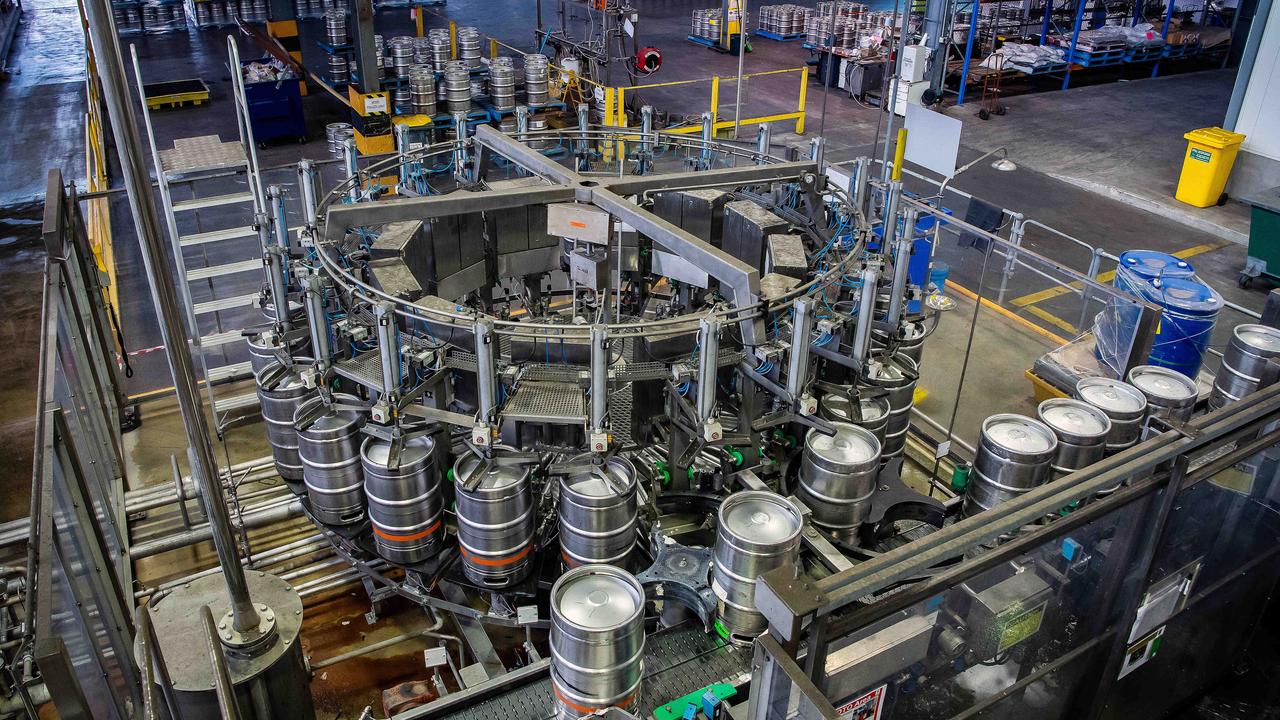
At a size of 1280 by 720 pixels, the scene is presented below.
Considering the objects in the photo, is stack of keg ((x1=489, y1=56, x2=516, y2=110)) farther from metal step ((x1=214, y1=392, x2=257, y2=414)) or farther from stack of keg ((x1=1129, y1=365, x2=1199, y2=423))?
stack of keg ((x1=1129, y1=365, x2=1199, y2=423))

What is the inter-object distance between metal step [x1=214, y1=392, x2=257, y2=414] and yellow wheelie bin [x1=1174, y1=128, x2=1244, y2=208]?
572 inches

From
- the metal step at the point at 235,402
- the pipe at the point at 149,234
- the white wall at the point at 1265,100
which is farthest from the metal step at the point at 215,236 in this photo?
the white wall at the point at 1265,100

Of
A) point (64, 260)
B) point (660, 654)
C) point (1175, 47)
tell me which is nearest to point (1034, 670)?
point (660, 654)

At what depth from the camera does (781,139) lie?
56.7ft

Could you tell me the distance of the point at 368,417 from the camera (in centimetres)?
600

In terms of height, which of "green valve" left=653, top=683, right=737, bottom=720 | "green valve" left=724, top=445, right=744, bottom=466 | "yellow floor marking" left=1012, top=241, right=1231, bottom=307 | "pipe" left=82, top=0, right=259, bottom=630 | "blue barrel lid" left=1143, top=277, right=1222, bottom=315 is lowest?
"yellow floor marking" left=1012, top=241, right=1231, bottom=307

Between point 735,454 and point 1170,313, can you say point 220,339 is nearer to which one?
point 735,454

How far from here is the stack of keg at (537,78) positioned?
16.8m

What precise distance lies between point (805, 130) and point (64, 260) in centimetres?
1481

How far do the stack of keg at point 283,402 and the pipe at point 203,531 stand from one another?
46 cm

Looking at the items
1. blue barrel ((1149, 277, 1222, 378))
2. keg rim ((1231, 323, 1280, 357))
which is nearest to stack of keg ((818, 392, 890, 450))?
keg rim ((1231, 323, 1280, 357))

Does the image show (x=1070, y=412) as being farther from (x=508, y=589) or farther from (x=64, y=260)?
(x=64, y=260)

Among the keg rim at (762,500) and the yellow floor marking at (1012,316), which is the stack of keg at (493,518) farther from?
the yellow floor marking at (1012,316)

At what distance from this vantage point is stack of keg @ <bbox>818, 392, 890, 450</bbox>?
20.7 ft
